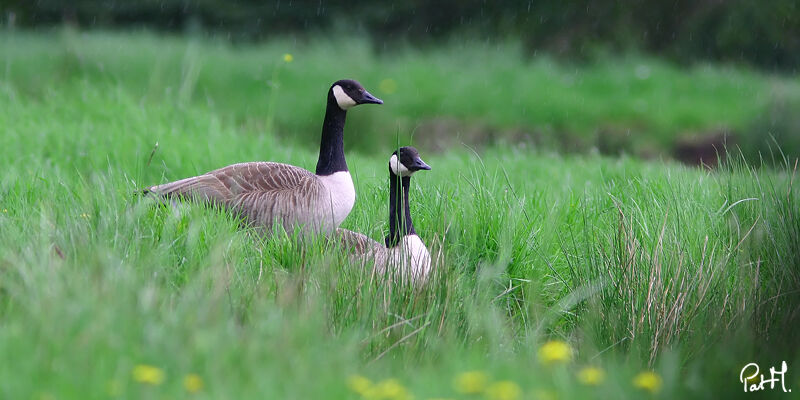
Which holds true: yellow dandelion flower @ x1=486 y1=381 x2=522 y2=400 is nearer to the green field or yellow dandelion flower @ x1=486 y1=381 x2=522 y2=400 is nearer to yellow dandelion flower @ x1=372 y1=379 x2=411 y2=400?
the green field

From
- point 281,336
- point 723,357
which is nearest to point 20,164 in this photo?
point 281,336

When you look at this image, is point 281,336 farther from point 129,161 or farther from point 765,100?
point 765,100

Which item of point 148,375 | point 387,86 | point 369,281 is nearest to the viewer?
point 148,375

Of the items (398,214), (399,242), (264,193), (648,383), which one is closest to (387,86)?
(264,193)

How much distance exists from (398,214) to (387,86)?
32.2 ft

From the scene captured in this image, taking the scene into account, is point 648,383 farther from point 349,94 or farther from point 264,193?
point 349,94

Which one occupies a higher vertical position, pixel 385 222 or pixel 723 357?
pixel 723 357

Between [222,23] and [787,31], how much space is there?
11983 mm

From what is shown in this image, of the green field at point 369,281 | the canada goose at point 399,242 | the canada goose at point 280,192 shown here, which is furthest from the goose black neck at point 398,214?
the canada goose at point 280,192

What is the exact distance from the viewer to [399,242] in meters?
4.83

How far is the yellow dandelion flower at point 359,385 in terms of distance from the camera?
106 inches

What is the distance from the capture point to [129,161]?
723 cm

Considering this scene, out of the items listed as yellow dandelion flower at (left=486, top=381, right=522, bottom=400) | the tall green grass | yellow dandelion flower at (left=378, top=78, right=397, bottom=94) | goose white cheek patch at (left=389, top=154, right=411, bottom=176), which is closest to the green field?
yellow dandelion flower at (left=486, top=381, right=522, bottom=400)
